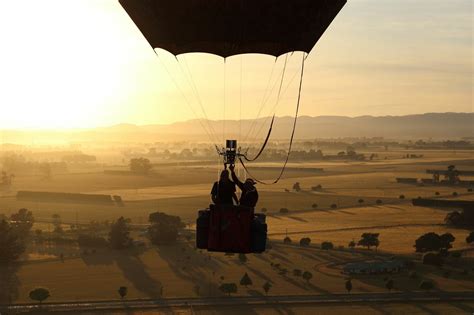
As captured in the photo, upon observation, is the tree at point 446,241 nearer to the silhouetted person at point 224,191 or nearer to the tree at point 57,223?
the tree at point 57,223

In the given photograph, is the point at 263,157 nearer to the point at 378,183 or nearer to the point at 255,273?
the point at 378,183

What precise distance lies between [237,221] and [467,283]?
23018mm

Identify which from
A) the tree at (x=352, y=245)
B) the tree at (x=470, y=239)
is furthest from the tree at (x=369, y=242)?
the tree at (x=470, y=239)

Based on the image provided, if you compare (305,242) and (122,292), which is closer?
(122,292)

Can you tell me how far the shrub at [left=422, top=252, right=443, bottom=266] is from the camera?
3950 centimetres

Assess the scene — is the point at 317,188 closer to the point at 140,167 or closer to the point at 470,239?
the point at 470,239

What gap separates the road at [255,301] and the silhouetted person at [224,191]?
15562 millimetres

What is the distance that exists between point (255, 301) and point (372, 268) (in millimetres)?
8630

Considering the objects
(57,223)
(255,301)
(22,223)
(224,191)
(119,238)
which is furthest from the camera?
(57,223)

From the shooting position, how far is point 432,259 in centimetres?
3953

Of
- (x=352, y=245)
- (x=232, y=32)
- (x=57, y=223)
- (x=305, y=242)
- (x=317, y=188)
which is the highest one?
(x=232, y=32)

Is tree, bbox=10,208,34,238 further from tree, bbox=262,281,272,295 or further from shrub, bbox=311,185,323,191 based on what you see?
shrub, bbox=311,185,323,191

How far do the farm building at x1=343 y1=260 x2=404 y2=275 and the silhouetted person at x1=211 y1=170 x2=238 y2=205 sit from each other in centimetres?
2226

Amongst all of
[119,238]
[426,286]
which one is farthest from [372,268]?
[119,238]
